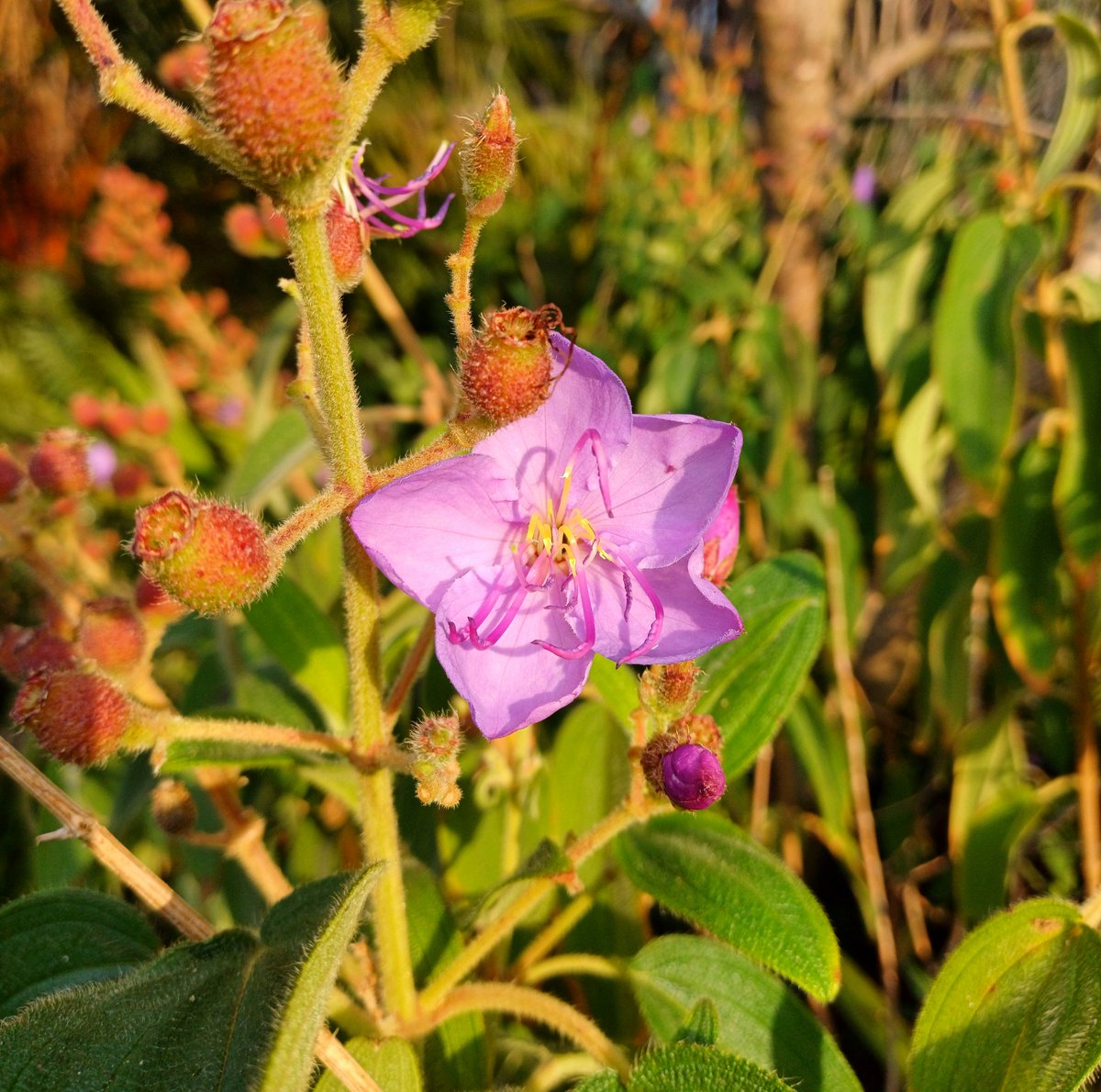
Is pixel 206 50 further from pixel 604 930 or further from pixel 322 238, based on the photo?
pixel 604 930

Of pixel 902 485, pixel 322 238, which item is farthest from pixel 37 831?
pixel 902 485

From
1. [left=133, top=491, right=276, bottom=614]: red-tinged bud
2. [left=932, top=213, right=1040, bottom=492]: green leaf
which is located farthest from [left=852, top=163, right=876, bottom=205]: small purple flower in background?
[left=133, top=491, right=276, bottom=614]: red-tinged bud

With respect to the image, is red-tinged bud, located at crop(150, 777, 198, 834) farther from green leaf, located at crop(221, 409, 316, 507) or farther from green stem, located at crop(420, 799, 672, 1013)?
green leaf, located at crop(221, 409, 316, 507)

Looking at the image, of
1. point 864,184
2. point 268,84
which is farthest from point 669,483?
point 864,184

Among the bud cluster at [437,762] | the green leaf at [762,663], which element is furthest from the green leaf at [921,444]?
the bud cluster at [437,762]

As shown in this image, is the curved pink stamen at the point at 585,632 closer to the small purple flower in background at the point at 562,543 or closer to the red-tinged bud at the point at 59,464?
the small purple flower in background at the point at 562,543

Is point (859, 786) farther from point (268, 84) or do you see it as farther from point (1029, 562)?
point (268, 84)
